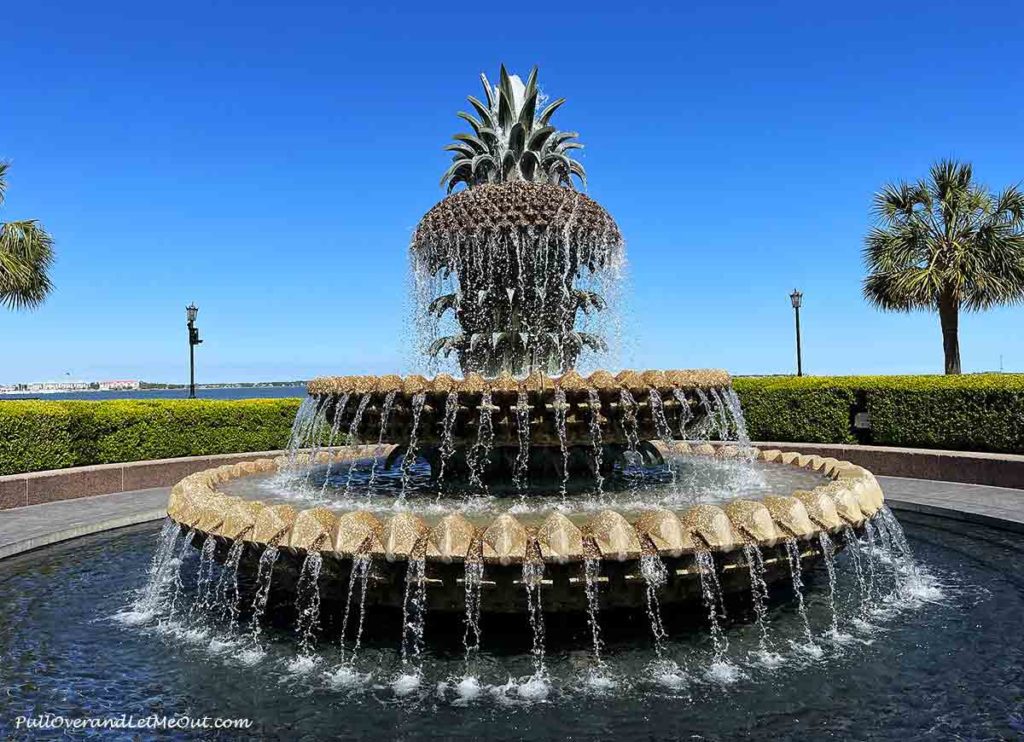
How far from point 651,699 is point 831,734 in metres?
0.97

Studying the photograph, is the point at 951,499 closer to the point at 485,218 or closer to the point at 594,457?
the point at 594,457

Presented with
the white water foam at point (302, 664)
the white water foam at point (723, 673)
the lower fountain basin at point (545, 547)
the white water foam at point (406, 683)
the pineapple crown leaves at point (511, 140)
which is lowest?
the white water foam at point (723, 673)

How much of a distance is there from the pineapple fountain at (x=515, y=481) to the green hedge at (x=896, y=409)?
5548 millimetres

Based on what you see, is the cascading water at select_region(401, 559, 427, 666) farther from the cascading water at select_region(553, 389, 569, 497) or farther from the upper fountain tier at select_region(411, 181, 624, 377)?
the upper fountain tier at select_region(411, 181, 624, 377)

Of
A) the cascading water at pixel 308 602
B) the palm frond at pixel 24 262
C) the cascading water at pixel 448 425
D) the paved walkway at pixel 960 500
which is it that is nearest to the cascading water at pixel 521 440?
the cascading water at pixel 448 425

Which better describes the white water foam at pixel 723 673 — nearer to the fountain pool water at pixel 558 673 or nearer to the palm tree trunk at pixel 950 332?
the fountain pool water at pixel 558 673

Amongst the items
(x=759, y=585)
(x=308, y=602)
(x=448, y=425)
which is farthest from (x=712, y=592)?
(x=308, y=602)

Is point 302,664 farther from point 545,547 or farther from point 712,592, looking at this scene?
point 712,592

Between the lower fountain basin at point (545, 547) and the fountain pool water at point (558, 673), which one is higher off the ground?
the lower fountain basin at point (545, 547)

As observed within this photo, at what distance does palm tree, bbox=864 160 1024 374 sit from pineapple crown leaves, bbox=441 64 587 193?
59.0 ft

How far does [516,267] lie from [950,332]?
67.1 feet

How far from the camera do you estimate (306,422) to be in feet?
28.3

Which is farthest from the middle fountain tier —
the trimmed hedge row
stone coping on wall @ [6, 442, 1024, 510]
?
the trimmed hedge row

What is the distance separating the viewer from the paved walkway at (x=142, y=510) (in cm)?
878
